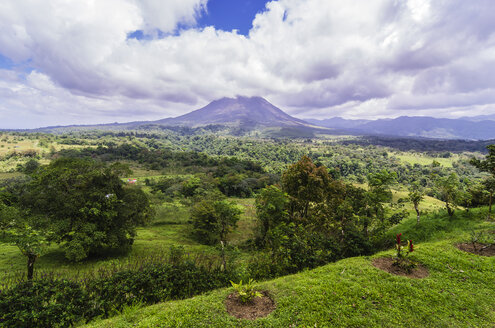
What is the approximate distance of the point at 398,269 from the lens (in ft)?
25.1

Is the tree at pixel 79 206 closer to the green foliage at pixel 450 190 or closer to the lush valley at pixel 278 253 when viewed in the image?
the lush valley at pixel 278 253

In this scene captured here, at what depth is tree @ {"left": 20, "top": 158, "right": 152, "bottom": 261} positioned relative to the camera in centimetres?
1327

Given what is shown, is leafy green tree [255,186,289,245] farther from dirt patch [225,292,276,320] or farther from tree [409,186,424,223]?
tree [409,186,424,223]

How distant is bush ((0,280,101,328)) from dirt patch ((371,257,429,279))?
9.75 meters

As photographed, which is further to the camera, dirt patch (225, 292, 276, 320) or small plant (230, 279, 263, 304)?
small plant (230, 279, 263, 304)

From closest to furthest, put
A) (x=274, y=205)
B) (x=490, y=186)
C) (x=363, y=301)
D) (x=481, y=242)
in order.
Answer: (x=363, y=301), (x=481, y=242), (x=490, y=186), (x=274, y=205)

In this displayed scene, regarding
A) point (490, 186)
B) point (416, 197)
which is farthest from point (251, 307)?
point (490, 186)

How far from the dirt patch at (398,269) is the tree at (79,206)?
15.6 meters

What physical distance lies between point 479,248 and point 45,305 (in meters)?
15.6

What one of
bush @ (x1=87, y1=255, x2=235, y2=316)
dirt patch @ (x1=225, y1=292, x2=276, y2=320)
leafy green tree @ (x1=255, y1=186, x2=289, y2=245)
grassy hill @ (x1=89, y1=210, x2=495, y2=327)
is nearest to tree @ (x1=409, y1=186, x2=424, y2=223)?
grassy hill @ (x1=89, y1=210, x2=495, y2=327)

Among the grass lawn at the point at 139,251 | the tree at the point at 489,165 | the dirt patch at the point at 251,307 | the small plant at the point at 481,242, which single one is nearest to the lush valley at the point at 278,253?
the grass lawn at the point at 139,251

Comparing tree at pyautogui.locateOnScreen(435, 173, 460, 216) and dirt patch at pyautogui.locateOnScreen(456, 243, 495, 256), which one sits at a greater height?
tree at pyautogui.locateOnScreen(435, 173, 460, 216)

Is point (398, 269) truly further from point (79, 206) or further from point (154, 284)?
point (79, 206)

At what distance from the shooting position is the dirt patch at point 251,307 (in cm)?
579
